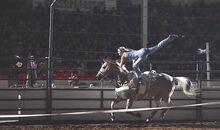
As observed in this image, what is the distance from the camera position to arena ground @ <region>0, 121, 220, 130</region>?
45.8 feet

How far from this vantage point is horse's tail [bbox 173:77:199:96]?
50.7 ft

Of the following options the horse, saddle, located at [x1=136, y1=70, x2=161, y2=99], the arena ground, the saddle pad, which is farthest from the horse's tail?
the saddle pad

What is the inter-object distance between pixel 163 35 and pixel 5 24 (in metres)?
6.43

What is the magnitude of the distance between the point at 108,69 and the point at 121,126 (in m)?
1.61

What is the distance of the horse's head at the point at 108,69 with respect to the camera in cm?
1502

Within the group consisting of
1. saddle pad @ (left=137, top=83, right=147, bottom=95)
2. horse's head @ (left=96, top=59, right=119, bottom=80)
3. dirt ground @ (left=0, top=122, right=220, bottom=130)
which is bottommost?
dirt ground @ (left=0, top=122, right=220, bottom=130)

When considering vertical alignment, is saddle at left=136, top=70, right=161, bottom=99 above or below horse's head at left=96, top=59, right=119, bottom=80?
below

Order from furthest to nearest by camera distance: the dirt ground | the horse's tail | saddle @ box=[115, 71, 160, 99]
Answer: the horse's tail, saddle @ box=[115, 71, 160, 99], the dirt ground

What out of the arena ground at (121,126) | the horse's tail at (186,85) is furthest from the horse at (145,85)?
the arena ground at (121,126)

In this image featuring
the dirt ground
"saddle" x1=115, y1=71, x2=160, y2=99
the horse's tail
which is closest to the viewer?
the dirt ground

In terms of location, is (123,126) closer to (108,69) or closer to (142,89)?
(142,89)

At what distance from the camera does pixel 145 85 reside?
15148mm

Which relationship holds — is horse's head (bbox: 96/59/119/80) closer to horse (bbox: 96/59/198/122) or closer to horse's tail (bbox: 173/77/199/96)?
horse (bbox: 96/59/198/122)

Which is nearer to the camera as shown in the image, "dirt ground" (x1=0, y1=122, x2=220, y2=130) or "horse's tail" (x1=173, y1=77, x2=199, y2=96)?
"dirt ground" (x1=0, y1=122, x2=220, y2=130)
